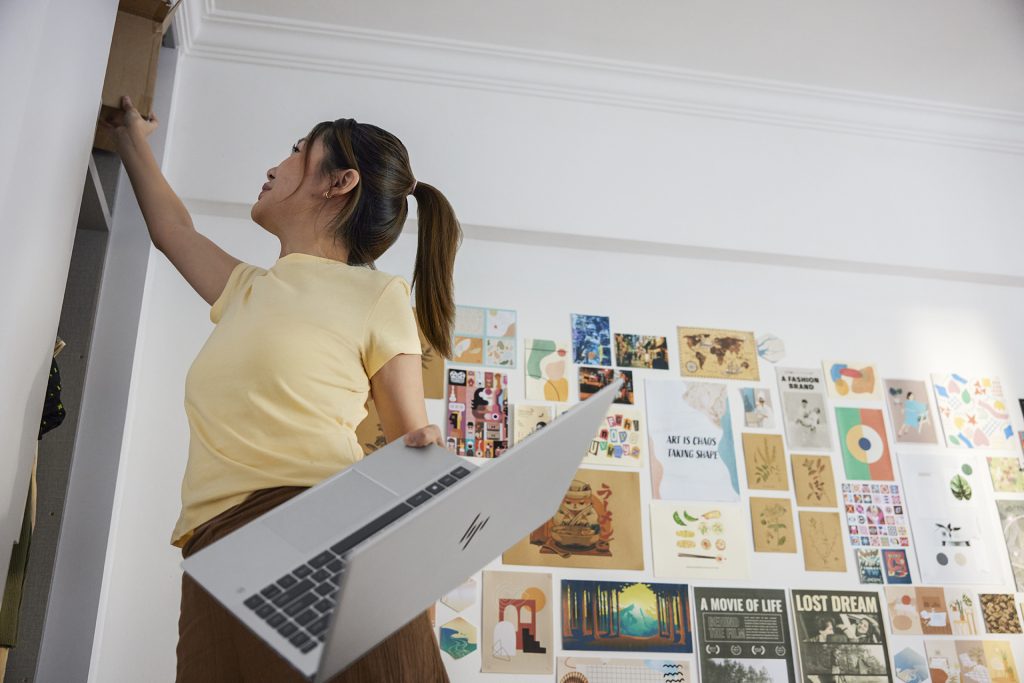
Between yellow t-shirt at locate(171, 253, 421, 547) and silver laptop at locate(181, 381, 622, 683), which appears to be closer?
silver laptop at locate(181, 381, 622, 683)

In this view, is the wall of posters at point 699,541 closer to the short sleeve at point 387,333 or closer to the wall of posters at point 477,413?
the wall of posters at point 477,413

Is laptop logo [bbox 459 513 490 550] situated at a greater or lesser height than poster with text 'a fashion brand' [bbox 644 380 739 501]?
lesser

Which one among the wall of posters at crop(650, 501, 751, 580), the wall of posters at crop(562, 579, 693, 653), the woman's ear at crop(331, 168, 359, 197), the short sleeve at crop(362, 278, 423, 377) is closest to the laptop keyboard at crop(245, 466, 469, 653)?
the short sleeve at crop(362, 278, 423, 377)

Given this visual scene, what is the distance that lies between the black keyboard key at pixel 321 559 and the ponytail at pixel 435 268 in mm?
521

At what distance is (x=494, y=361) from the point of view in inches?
77.5

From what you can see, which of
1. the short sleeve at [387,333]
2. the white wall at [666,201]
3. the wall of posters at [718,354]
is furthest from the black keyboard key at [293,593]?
the wall of posters at [718,354]

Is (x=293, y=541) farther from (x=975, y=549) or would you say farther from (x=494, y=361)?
(x=975, y=549)

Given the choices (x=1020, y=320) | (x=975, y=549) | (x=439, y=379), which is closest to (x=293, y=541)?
(x=439, y=379)

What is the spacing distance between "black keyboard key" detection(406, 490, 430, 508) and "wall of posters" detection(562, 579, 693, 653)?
3.92 feet

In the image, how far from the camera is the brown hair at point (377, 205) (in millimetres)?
1109

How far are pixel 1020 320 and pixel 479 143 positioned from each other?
5.62ft

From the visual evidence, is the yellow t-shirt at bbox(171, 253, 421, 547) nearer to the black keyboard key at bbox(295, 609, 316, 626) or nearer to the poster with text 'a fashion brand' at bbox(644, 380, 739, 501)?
the black keyboard key at bbox(295, 609, 316, 626)

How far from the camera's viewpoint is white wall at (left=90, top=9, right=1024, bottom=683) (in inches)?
78.2

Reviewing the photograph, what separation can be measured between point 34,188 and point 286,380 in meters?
0.42
